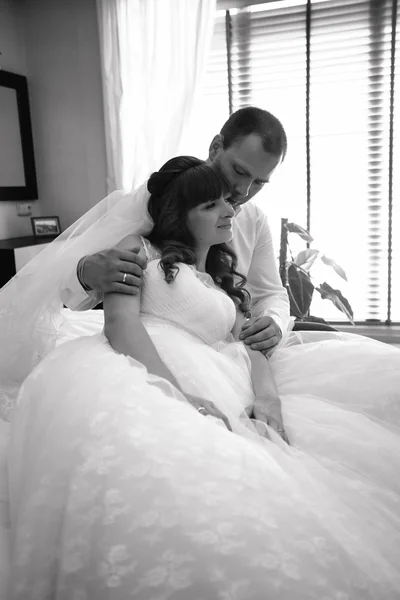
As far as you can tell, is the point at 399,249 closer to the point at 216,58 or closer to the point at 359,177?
the point at 359,177

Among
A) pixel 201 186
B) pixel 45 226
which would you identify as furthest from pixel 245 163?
pixel 45 226

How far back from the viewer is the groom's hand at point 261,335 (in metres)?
1.44

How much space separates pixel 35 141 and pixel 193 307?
2.96 m

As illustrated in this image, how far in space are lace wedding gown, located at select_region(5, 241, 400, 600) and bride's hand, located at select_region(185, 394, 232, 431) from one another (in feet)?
0.18

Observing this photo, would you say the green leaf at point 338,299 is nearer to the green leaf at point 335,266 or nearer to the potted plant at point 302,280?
the potted plant at point 302,280

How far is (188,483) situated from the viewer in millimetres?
701

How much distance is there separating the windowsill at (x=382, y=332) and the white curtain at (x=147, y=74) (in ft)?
5.53

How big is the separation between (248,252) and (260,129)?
47 centimetres

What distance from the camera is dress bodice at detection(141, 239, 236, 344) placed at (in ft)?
4.64

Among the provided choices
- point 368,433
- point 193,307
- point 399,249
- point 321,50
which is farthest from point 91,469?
point 321,50

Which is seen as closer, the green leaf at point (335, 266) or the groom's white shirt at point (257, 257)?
the groom's white shirt at point (257, 257)

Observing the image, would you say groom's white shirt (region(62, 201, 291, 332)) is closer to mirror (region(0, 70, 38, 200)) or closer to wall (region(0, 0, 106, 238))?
wall (region(0, 0, 106, 238))

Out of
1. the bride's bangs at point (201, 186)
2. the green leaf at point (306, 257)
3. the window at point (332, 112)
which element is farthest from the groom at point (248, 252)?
the window at point (332, 112)

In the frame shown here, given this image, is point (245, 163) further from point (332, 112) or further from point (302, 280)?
point (332, 112)
